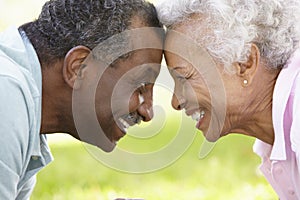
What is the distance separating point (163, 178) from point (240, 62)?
89.0 inches

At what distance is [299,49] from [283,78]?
144 millimetres

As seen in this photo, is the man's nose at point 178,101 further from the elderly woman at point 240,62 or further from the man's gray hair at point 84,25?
the man's gray hair at point 84,25

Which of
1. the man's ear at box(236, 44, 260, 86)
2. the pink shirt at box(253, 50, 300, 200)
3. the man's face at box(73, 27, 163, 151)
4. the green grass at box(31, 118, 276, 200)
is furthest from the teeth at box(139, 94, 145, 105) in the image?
the green grass at box(31, 118, 276, 200)

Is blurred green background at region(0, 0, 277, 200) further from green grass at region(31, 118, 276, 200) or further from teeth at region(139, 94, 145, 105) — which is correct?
teeth at region(139, 94, 145, 105)

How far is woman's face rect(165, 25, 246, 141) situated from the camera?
2844mm

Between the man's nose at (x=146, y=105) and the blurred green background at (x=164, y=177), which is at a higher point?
the man's nose at (x=146, y=105)

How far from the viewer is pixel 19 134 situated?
251 cm

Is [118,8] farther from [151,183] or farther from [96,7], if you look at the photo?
[151,183]

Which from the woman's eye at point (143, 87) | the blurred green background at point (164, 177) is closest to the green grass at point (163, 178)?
the blurred green background at point (164, 177)

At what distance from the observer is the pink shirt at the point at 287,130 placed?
2.70 meters

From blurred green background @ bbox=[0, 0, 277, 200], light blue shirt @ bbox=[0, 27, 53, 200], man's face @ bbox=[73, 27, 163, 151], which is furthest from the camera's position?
blurred green background @ bbox=[0, 0, 277, 200]

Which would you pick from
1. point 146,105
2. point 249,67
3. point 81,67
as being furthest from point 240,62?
point 81,67

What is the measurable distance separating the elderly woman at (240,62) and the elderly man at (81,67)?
4.2 inches

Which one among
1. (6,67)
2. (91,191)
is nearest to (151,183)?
(91,191)
